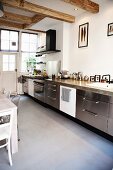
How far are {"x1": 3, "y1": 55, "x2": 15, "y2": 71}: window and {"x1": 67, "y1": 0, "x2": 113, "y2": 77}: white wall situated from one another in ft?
10.3

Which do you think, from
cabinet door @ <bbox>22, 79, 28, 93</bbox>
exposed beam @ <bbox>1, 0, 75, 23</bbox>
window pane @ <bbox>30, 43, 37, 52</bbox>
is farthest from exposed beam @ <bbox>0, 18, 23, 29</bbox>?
exposed beam @ <bbox>1, 0, 75, 23</bbox>

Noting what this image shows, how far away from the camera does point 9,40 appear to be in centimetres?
655

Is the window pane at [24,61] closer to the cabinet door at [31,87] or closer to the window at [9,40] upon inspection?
the window at [9,40]

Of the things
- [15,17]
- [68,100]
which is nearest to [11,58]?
[15,17]

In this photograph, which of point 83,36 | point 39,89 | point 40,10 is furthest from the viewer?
point 39,89

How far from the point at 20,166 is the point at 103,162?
1157mm

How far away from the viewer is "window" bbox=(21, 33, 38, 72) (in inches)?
271

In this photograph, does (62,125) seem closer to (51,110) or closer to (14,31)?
(51,110)

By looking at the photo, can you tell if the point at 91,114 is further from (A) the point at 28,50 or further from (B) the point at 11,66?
(A) the point at 28,50

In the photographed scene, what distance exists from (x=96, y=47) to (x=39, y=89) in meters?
2.33

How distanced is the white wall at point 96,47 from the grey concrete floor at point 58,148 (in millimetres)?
1610

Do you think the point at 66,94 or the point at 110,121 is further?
the point at 66,94

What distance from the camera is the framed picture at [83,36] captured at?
4227mm

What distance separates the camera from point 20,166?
6.51 feet
